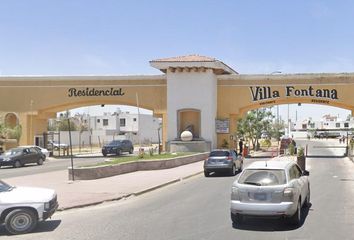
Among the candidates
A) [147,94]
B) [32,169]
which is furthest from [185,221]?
[147,94]

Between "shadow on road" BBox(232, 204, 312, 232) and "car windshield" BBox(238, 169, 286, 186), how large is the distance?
1.01 meters

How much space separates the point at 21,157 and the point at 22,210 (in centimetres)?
2730

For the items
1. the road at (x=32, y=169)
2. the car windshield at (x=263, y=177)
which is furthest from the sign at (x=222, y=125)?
the car windshield at (x=263, y=177)

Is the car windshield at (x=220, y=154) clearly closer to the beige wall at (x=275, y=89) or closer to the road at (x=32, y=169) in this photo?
the road at (x=32, y=169)

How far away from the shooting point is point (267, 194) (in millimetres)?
12305

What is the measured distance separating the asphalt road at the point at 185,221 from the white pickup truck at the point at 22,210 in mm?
306

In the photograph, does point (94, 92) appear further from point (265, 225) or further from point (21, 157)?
point (265, 225)

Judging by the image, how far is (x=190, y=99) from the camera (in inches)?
1918

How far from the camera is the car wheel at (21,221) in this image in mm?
12008

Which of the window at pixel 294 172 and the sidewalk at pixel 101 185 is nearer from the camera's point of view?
the window at pixel 294 172

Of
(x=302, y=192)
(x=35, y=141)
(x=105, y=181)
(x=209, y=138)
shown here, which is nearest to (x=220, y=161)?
(x=105, y=181)

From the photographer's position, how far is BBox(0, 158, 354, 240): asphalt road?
37.7ft

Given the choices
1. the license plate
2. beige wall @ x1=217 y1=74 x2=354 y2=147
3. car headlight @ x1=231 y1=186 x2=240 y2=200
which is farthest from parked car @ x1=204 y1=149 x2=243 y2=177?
beige wall @ x1=217 y1=74 x2=354 y2=147

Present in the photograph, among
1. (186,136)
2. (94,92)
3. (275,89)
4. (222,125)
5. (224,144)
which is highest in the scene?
(94,92)
